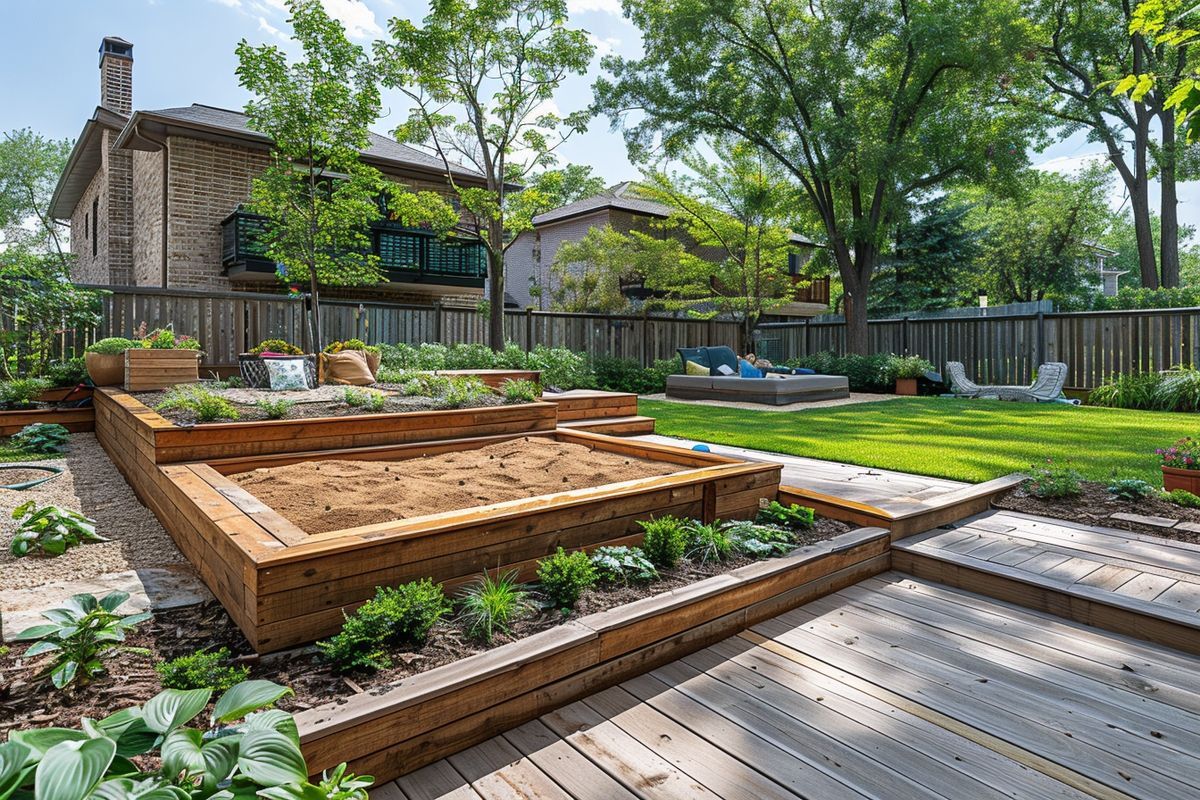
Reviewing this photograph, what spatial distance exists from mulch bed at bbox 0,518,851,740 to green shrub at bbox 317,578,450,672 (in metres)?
0.03

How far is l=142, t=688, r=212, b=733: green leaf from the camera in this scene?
46.9 inches

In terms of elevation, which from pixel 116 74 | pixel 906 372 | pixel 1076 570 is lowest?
pixel 1076 570

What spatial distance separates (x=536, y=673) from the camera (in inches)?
70.8

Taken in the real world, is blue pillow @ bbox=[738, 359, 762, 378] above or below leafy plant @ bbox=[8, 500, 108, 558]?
above

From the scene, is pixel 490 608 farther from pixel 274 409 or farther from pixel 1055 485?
pixel 1055 485

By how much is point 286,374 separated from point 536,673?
513 centimetres

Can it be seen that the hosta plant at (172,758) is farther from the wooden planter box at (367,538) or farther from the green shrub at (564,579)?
the green shrub at (564,579)

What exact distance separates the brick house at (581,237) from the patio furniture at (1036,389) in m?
5.64

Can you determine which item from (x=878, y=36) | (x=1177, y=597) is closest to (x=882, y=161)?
(x=878, y=36)

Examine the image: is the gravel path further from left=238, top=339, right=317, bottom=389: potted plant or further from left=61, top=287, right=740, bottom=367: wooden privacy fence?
left=61, top=287, right=740, bottom=367: wooden privacy fence

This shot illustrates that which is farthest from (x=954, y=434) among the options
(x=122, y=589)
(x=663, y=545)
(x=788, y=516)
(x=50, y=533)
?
(x=50, y=533)

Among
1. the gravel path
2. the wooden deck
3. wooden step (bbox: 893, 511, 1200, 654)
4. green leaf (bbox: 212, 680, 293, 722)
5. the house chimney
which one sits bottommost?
the wooden deck

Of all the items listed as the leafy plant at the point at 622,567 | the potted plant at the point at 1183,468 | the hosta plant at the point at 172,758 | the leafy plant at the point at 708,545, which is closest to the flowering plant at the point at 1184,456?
the potted plant at the point at 1183,468

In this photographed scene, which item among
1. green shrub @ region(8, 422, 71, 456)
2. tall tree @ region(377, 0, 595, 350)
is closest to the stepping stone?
green shrub @ region(8, 422, 71, 456)
